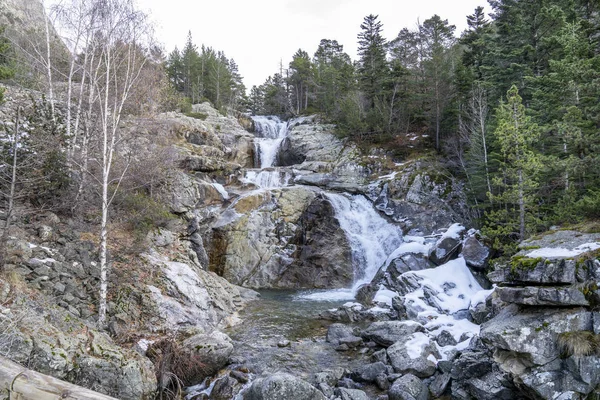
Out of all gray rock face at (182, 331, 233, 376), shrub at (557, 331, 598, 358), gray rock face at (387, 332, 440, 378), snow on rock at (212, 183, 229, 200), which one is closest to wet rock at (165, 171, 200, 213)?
snow on rock at (212, 183, 229, 200)

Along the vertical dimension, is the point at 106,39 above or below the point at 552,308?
above

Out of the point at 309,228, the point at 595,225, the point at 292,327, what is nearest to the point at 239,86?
the point at 309,228

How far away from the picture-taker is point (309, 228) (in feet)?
76.9

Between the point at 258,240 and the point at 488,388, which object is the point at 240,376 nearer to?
the point at 488,388

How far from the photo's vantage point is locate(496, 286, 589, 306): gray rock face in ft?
24.9

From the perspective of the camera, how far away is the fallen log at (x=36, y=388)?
2693 millimetres

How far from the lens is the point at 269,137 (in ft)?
142

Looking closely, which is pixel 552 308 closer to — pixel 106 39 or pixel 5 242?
pixel 5 242

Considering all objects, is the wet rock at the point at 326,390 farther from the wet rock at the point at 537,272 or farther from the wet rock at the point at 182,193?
the wet rock at the point at 182,193

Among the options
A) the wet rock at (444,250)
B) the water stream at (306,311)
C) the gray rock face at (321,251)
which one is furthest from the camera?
the gray rock face at (321,251)

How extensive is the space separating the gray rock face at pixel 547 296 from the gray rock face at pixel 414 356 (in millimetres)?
2620

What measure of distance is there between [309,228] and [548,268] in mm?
16068

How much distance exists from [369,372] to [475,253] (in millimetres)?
10048

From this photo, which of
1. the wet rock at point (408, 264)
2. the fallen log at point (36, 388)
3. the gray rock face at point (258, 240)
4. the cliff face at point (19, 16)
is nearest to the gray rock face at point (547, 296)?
the fallen log at point (36, 388)
